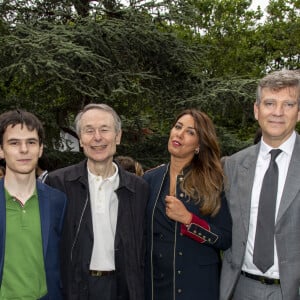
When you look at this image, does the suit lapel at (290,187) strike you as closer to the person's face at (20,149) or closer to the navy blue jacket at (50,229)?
the navy blue jacket at (50,229)

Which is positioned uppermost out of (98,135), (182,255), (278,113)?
(278,113)

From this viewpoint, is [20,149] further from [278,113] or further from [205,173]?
[278,113]

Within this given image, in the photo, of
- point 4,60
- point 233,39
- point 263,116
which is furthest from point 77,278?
point 233,39

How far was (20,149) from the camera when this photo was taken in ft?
9.50

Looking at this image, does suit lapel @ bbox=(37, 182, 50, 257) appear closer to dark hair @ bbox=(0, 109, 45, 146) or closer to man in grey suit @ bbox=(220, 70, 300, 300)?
dark hair @ bbox=(0, 109, 45, 146)

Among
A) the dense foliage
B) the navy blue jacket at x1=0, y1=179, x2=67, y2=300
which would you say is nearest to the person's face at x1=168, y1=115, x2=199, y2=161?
the navy blue jacket at x1=0, y1=179, x2=67, y2=300

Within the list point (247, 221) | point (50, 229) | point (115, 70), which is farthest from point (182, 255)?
point (115, 70)

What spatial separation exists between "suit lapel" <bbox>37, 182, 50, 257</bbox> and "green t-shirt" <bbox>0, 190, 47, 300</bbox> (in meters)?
0.03

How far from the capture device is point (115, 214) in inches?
127

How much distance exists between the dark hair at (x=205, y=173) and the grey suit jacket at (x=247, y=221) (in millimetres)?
86

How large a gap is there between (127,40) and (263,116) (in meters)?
6.36

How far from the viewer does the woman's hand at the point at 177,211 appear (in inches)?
125

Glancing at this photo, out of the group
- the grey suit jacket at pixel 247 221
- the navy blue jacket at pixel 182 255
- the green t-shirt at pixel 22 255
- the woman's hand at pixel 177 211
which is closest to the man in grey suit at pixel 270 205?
the grey suit jacket at pixel 247 221

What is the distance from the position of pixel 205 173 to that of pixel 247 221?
52cm
